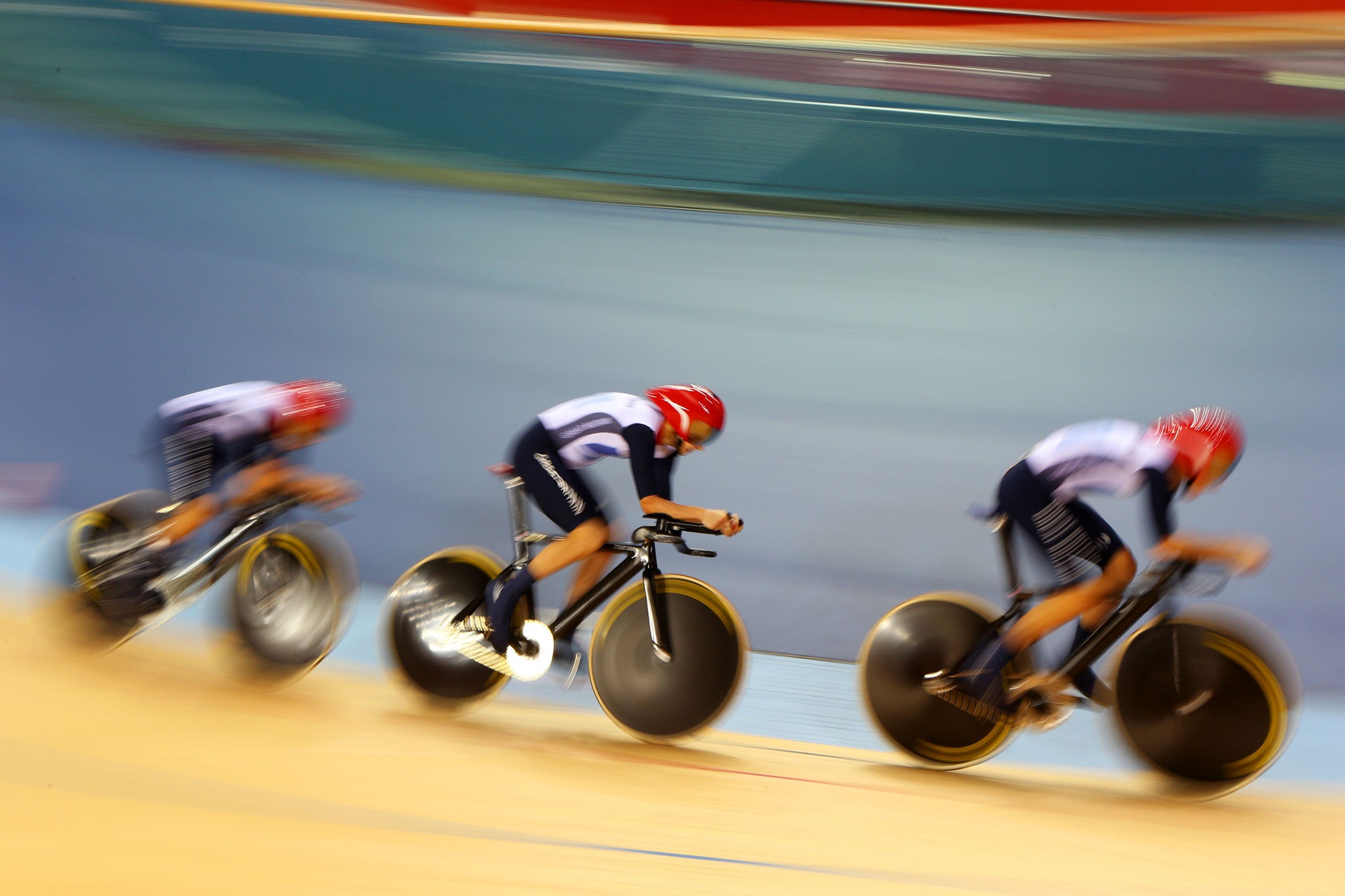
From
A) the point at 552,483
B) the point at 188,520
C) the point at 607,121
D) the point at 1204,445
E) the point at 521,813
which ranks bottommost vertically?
the point at 521,813

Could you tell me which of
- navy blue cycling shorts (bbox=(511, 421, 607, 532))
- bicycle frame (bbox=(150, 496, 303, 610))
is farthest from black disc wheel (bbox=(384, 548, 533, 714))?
bicycle frame (bbox=(150, 496, 303, 610))

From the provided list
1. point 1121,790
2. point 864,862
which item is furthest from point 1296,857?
point 864,862

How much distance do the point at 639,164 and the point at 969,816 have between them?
3316mm

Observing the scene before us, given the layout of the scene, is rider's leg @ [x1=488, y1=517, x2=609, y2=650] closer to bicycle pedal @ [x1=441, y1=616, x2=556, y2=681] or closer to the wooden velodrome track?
bicycle pedal @ [x1=441, y1=616, x2=556, y2=681]

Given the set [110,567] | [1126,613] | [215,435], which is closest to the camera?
[1126,613]

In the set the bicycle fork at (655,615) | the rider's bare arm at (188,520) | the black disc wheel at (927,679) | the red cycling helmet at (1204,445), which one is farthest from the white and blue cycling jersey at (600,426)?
the red cycling helmet at (1204,445)

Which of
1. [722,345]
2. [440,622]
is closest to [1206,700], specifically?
[440,622]

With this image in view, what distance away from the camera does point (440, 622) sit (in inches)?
123

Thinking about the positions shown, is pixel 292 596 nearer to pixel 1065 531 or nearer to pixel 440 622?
pixel 440 622

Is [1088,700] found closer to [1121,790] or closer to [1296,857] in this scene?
[1121,790]

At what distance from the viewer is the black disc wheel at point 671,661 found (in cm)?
286

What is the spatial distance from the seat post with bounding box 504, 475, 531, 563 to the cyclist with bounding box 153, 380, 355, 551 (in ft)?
1.89

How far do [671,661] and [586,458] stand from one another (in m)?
0.65

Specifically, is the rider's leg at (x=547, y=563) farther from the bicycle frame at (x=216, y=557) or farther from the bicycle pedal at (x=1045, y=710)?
the bicycle pedal at (x=1045, y=710)
